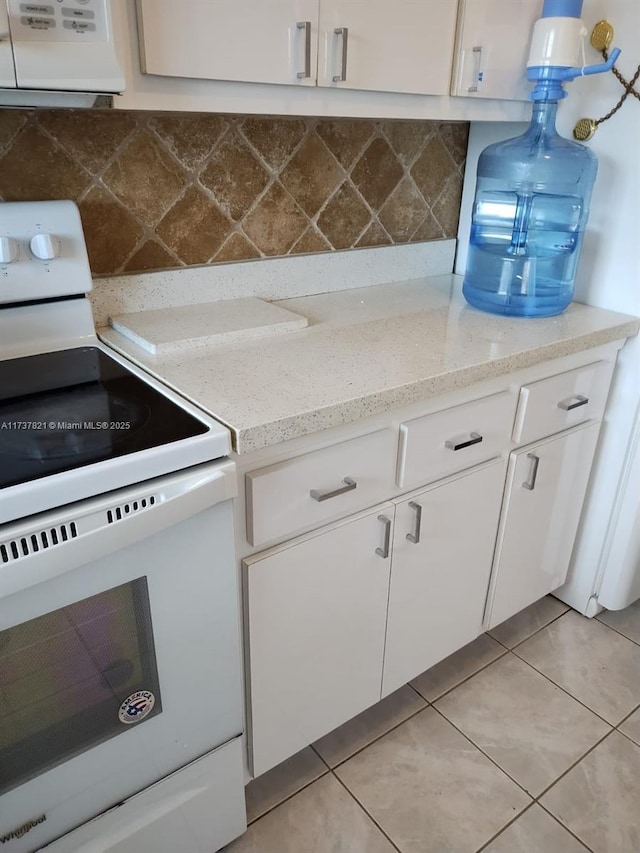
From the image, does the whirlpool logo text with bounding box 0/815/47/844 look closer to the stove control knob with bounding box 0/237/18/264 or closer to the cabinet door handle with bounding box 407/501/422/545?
the cabinet door handle with bounding box 407/501/422/545

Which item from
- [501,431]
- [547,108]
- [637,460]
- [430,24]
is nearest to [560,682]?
[637,460]

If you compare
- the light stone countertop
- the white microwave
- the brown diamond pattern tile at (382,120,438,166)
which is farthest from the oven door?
the brown diamond pattern tile at (382,120,438,166)

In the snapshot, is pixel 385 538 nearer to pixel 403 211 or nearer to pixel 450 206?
pixel 403 211

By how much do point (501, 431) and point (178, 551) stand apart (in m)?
0.76

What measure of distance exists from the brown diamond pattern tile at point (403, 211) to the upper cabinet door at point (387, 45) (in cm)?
39

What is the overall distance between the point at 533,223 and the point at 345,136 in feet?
1.67

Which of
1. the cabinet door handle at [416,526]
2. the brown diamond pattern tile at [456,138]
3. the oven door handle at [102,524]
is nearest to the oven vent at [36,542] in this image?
the oven door handle at [102,524]

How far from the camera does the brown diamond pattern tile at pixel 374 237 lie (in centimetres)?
168

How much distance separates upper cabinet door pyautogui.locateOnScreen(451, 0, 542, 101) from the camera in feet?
4.26

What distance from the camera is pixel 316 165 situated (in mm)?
1526

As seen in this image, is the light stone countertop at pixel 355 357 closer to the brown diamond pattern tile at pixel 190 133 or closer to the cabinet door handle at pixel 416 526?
the cabinet door handle at pixel 416 526

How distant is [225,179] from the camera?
140 centimetres

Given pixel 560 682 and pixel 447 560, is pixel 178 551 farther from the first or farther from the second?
pixel 560 682

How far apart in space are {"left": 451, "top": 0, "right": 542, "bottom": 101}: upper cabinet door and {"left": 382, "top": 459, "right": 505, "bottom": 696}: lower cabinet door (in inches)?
31.9
